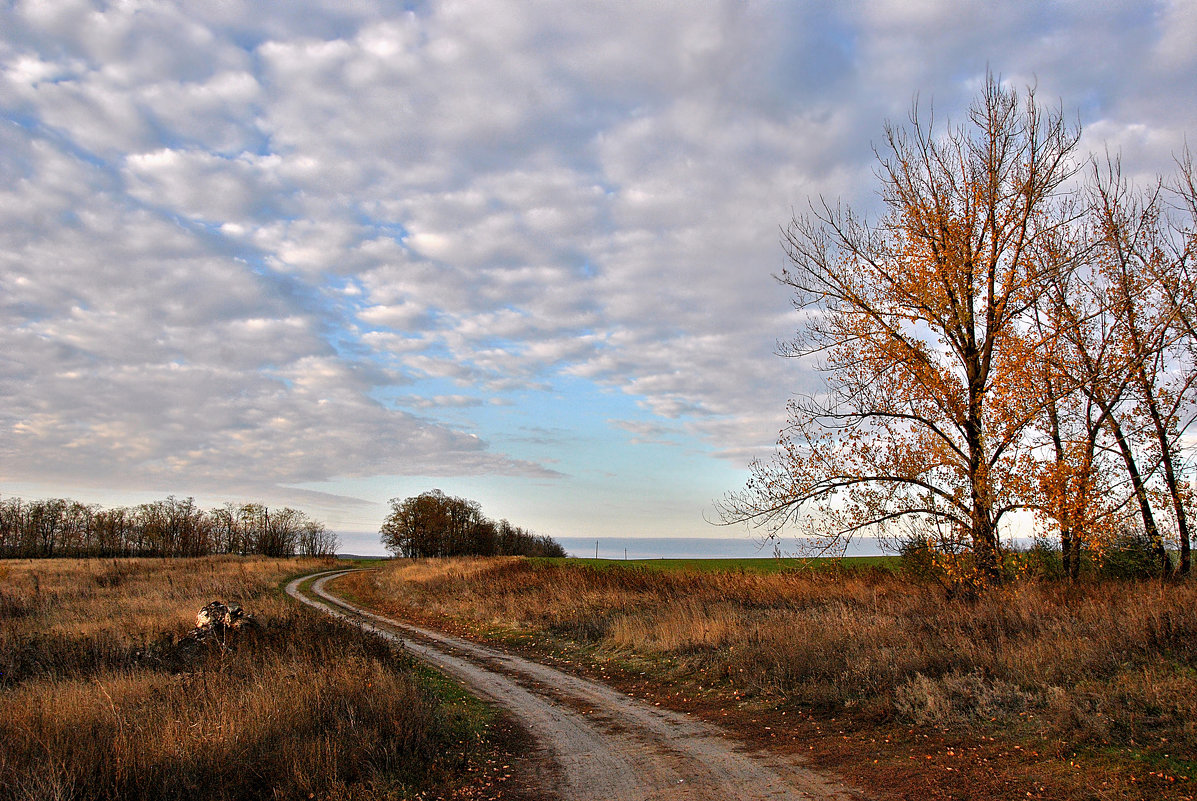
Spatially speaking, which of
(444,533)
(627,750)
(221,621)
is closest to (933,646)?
(627,750)

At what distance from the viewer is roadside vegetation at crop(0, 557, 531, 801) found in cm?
606

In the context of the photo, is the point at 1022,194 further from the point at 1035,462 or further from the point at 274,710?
the point at 274,710

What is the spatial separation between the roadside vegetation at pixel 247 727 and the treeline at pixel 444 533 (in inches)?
3017

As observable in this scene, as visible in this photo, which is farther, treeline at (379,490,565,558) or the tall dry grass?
treeline at (379,490,565,558)

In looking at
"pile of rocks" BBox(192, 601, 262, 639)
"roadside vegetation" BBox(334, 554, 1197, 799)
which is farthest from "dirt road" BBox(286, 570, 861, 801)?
"pile of rocks" BBox(192, 601, 262, 639)

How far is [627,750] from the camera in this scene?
25.5 feet

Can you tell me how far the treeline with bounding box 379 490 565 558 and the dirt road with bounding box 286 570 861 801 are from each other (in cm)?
7723

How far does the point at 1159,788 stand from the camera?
Result: 18.4 ft

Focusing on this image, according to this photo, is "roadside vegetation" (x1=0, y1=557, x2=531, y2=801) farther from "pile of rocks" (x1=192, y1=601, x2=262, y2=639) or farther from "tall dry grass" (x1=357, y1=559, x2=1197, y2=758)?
"tall dry grass" (x1=357, y1=559, x2=1197, y2=758)

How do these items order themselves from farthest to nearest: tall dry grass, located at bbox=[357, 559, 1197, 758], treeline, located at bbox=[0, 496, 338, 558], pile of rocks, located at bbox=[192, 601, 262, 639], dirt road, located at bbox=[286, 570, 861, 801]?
treeline, located at bbox=[0, 496, 338, 558] → pile of rocks, located at bbox=[192, 601, 262, 639] → tall dry grass, located at bbox=[357, 559, 1197, 758] → dirt road, located at bbox=[286, 570, 861, 801]

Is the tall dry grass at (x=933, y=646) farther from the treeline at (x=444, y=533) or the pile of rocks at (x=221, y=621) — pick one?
the treeline at (x=444, y=533)

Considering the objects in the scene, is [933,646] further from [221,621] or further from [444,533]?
[444,533]

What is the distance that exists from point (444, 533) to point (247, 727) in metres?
88.7

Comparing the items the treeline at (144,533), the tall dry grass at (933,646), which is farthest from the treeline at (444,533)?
the tall dry grass at (933,646)
